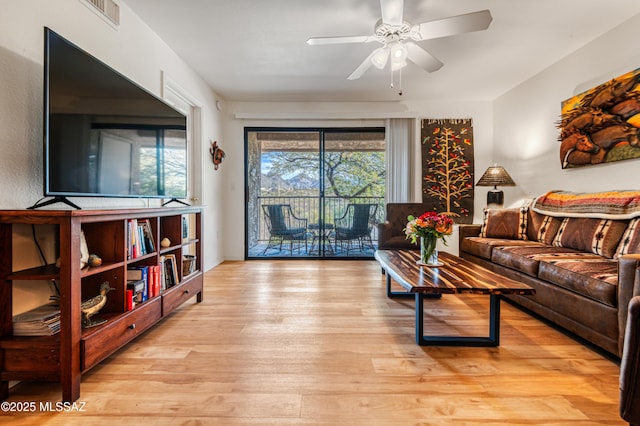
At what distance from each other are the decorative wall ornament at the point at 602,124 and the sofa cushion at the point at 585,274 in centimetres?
104

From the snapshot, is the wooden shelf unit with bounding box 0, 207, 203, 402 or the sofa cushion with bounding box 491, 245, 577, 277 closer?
the wooden shelf unit with bounding box 0, 207, 203, 402

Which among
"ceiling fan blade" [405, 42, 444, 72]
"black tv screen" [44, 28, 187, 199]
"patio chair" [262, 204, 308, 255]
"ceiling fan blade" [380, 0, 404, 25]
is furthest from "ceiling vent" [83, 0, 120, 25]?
"patio chair" [262, 204, 308, 255]

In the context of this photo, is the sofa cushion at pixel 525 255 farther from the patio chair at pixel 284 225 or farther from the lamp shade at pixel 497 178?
the patio chair at pixel 284 225

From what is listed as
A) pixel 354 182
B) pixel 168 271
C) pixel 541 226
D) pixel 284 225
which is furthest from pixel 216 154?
pixel 541 226

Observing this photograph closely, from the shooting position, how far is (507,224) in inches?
136

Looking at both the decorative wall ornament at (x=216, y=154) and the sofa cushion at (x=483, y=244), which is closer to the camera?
the sofa cushion at (x=483, y=244)

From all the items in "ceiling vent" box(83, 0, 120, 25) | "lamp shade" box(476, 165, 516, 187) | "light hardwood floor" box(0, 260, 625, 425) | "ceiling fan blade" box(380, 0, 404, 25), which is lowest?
"light hardwood floor" box(0, 260, 625, 425)

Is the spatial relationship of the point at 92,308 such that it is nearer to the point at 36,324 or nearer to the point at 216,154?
the point at 36,324

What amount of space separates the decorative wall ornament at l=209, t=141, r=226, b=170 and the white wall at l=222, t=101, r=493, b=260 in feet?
1.15

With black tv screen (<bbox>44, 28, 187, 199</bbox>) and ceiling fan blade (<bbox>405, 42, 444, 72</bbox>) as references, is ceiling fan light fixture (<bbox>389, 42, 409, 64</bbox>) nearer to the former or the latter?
ceiling fan blade (<bbox>405, 42, 444, 72</bbox>)

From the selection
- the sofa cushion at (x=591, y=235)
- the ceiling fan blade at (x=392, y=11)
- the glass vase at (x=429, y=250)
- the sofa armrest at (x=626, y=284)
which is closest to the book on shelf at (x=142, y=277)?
the glass vase at (x=429, y=250)

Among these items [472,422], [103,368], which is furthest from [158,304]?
[472,422]

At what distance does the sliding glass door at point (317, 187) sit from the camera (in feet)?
16.0

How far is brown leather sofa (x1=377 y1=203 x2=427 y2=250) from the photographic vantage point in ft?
12.1
